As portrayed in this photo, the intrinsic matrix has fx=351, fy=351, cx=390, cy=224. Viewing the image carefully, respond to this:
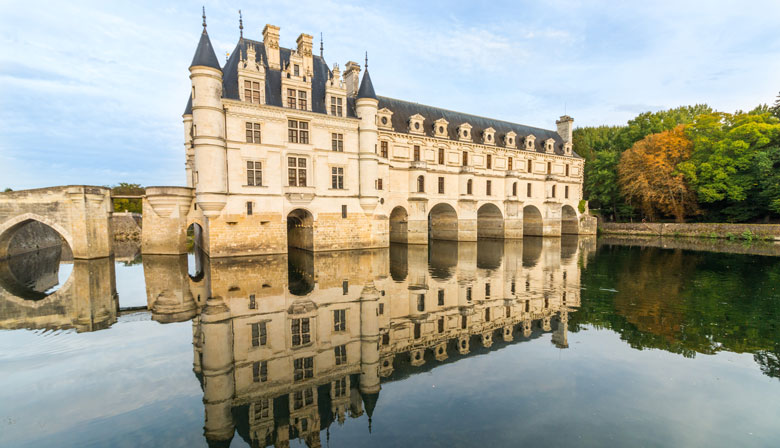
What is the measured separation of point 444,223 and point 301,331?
87.0ft

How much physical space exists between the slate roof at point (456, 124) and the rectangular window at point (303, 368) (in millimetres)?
24972

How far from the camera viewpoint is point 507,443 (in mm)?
4758

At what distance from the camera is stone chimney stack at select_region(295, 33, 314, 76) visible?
23375 mm

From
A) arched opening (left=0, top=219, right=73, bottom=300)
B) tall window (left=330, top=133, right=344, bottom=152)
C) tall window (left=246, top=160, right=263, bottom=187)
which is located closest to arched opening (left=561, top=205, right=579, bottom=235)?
tall window (left=330, top=133, right=344, bottom=152)

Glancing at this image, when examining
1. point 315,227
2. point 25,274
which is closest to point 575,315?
point 315,227

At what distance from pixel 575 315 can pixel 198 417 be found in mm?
10015

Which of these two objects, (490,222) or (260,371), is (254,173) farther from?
(490,222)

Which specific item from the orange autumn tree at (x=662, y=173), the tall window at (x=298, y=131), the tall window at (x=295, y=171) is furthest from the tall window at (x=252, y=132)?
the orange autumn tree at (x=662, y=173)

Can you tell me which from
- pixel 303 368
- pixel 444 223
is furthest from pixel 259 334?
pixel 444 223

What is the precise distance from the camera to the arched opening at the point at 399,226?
30.7 meters

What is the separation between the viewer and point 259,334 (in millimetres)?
8805

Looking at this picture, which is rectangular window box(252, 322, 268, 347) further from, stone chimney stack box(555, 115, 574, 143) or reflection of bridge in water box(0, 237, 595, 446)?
stone chimney stack box(555, 115, 574, 143)

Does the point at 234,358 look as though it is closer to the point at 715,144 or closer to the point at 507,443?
the point at 507,443

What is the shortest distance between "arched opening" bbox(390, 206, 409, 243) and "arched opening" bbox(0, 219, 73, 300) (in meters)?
21.9
